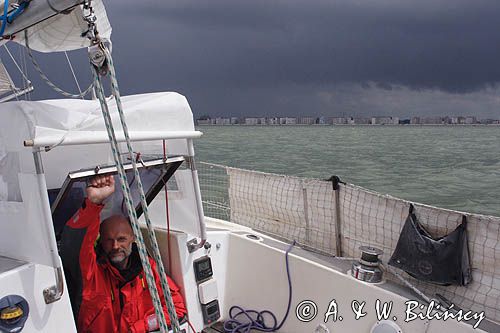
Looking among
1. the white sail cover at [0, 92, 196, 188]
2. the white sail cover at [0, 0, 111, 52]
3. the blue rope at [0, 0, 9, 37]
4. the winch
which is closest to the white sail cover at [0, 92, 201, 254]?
the white sail cover at [0, 92, 196, 188]

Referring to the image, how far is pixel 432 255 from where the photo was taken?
2865 mm

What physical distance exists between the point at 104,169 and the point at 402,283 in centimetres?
220

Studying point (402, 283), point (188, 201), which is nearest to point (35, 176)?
point (188, 201)

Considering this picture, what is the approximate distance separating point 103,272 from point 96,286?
0.13m

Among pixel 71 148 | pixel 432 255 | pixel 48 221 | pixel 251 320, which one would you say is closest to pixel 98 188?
pixel 48 221

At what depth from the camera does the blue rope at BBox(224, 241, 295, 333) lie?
11.2 ft

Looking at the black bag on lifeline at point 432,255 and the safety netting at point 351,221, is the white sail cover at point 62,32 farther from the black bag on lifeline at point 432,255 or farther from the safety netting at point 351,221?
the black bag on lifeline at point 432,255

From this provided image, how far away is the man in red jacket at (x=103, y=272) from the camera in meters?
2.49

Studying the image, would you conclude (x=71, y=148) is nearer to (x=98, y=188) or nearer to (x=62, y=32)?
(x=98, y=188)

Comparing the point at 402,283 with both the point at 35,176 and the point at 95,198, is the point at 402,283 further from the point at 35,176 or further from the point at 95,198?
the point at 35,176

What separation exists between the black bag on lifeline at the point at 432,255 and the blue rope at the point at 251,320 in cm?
90

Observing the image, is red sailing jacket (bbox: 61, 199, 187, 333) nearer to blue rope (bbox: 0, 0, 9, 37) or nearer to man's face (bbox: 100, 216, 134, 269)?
man's face (bbox: 100, 216, 134, 269)

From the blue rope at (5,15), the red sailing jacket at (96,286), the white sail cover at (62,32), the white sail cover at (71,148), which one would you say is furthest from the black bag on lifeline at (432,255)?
the blue rope at (5,15)

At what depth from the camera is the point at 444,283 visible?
282cm
